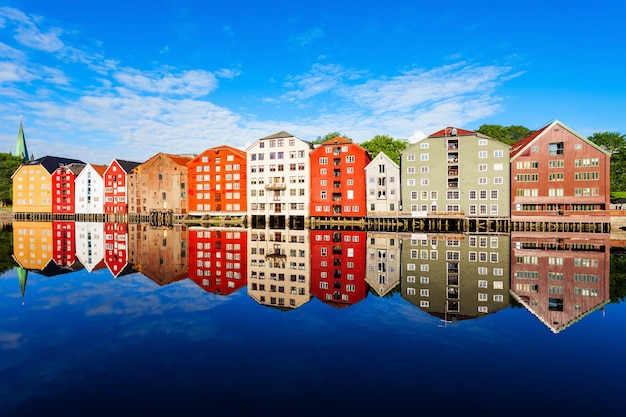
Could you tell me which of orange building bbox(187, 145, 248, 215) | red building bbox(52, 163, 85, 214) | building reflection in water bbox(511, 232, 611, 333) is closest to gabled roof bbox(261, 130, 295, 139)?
orange building bbox(187, 145, 248, 215)

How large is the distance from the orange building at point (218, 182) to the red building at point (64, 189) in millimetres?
34446

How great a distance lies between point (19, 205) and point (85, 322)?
10254cm

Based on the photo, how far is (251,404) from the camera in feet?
24.4

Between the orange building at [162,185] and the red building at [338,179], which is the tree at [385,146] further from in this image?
the orange building at [162,185]

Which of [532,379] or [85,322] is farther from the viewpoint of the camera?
[85,322]

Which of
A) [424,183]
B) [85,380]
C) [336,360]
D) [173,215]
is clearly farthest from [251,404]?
[173,215]

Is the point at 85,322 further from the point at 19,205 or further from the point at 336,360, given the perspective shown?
the point at 19,205

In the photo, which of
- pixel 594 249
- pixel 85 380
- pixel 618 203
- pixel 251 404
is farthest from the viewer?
pixel 618 203

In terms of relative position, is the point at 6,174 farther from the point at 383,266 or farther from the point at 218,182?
the point at 383,266

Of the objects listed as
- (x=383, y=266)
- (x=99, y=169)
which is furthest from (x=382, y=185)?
(x=99, y=169)

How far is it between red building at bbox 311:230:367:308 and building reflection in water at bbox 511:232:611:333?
7.06 meters

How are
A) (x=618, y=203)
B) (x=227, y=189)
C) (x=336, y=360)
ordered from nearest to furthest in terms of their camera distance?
(x=336, y=360) → (x=618, y=203) → (x=227, y=189)

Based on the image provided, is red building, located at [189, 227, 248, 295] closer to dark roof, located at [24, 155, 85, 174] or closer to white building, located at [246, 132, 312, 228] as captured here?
white building, located at [246, 132, 312, 228]

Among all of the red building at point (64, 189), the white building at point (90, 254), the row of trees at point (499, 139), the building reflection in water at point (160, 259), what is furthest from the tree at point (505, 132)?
the red building at point (64, 189)
